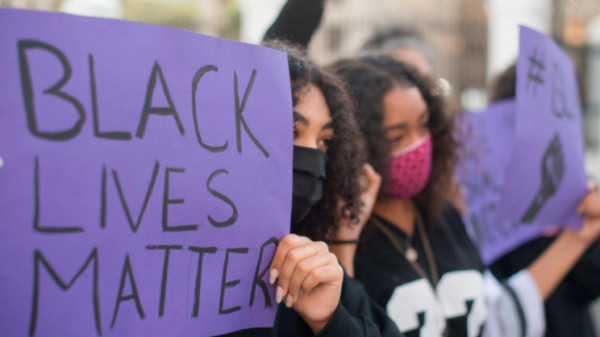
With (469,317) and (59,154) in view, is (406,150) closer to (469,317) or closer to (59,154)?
(469,317)

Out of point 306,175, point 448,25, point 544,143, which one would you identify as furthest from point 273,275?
point 448,25

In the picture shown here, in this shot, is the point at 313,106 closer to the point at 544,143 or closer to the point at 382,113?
the point at 382,113

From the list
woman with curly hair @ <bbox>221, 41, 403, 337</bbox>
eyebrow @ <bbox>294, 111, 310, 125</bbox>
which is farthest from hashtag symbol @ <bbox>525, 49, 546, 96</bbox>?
eyebrow @ <bbox>294, 111, 310, 125</bbox>

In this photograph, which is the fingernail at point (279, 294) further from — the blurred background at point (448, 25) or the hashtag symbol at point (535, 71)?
the blurred background at point (448, 25)

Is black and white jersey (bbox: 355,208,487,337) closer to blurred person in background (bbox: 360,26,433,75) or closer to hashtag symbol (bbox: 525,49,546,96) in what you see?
hashtag symbol (bbox: 525,49,546,96)

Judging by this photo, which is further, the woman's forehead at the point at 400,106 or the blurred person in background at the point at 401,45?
the blurred person in background at the point at 401,45

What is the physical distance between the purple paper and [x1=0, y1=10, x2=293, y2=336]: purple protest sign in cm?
147

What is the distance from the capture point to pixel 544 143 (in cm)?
196

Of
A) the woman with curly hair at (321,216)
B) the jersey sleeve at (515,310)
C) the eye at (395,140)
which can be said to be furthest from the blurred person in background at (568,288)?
the woman with curly hair at (321,216)

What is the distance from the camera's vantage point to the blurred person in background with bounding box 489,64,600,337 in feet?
7.79

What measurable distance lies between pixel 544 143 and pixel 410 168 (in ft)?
1.58

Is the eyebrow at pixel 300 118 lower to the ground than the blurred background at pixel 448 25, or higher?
lower

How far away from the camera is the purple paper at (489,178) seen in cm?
247

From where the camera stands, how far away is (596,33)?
9.55m
